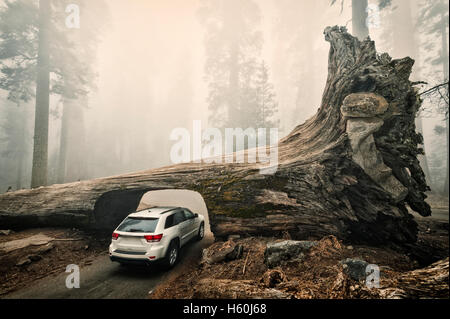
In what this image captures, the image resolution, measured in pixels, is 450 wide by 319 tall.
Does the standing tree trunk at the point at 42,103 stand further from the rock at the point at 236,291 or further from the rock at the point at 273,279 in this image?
the rock at the point at 273,279

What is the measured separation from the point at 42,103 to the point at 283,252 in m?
18.2

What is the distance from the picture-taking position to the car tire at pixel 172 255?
18.0 ft

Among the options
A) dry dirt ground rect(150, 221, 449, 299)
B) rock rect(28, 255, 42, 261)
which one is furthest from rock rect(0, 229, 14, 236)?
dry dirt ground rect(150, 221, 449, 299)

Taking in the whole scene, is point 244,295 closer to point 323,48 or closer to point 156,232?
point 156,232

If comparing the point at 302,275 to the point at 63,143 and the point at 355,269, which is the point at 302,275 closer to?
the point at 355,269

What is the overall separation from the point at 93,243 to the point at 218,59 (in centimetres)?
2373

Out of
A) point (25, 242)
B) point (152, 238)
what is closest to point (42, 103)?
point (25, 242)

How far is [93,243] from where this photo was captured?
7473 millimetres

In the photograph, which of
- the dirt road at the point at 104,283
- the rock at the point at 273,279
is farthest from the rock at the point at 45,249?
the rock at the point at 273,279

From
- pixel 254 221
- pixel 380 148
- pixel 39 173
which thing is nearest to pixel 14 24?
pixel 39 173

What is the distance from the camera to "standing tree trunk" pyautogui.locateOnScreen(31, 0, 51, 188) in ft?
42.9

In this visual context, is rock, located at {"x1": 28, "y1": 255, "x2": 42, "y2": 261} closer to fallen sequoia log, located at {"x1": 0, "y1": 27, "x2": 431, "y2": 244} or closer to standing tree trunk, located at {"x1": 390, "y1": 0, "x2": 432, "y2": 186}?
fallen sequoia log, located at {"x1": 0, "y1": 27, "x2": 431, "y2": 244}

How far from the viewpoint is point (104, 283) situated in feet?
16.0

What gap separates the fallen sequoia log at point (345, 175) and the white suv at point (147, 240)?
1.52m
